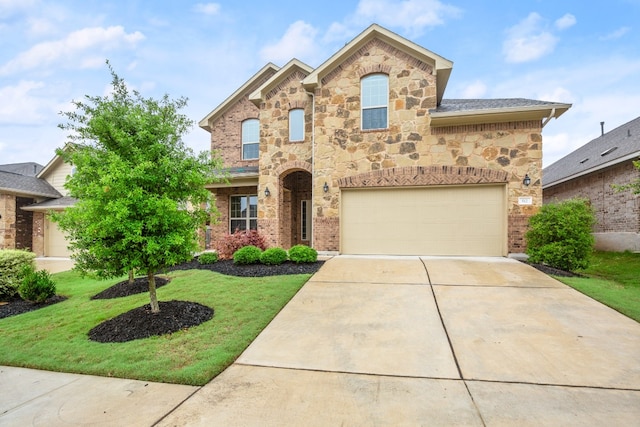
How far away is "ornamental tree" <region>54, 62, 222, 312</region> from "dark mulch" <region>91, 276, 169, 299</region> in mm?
2236

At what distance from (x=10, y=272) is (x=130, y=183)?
5.93 metres

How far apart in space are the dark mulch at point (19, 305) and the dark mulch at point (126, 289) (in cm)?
94

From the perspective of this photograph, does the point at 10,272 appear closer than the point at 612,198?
Yes

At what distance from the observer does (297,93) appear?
11.7 metres

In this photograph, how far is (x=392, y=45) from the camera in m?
9.93

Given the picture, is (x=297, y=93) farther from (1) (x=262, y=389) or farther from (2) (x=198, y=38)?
(1) (x=262, y=389)

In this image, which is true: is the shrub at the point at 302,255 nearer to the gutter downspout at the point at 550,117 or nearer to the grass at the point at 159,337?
the grass at the point at 159,337

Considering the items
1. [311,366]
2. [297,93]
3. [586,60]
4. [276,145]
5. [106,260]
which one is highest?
[586,60]

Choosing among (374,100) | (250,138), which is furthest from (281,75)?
(374,100)

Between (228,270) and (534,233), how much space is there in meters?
8.47

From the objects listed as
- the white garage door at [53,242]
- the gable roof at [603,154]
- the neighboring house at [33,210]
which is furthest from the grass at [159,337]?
the gable roof at [603,154]

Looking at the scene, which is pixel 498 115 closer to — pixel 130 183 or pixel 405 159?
pixel 405 159

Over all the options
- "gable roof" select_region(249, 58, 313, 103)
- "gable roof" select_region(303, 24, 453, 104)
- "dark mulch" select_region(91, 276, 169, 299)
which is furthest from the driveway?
"gable roof" select_region(249, 58, 313, 103)

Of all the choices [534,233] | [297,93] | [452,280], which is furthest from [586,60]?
[452,280]
